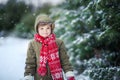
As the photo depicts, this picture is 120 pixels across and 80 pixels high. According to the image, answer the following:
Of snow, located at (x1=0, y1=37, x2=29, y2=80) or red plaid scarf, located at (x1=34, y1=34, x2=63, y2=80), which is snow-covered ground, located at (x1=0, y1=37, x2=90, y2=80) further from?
red plaid scarf, located at (x1=34, y1=34, x2=63, y2=80)

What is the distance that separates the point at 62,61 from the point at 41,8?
7.34 metres

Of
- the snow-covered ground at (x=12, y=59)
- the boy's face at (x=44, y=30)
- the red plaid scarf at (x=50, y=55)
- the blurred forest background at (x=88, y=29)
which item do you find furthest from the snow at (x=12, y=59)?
the boy's face at (x=44, y=30)

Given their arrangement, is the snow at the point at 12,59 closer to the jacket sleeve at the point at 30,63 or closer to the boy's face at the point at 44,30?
the jacket sleeve at the point at 30,63

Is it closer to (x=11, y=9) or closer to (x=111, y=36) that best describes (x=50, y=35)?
(x=111, y=36)

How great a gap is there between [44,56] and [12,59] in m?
3.78

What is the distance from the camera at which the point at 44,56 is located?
14.4 feet

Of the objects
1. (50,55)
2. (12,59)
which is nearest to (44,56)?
(50,55)

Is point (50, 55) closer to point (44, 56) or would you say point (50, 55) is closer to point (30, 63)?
point (44, 56)

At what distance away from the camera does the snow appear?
6609 millimetres

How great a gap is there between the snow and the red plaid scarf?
6.91ft

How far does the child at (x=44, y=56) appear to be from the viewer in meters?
4.38

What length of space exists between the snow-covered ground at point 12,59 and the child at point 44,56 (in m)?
2.02

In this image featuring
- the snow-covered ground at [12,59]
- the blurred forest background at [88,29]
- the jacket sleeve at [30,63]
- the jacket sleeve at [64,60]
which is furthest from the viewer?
the snow-covered ground at [12,59]

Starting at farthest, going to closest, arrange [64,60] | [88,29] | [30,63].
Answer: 1. [88,29]
2. [64,60]
3. [30,63]
